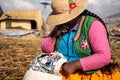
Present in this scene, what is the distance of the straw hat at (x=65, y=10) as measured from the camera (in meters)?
2.54

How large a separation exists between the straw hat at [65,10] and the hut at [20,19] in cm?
2932

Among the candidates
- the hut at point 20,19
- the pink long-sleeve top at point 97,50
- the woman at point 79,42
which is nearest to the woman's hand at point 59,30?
the woman at point 79,42

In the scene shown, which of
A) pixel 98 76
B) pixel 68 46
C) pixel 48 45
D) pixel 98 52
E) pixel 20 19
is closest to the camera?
pixel 98 52

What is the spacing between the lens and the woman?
97.3 inches

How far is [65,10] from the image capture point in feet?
8.52

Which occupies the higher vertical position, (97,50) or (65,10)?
(65,10)

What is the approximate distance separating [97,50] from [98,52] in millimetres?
18

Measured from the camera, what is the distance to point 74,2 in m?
2.61

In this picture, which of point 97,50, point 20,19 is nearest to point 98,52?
point 97,50

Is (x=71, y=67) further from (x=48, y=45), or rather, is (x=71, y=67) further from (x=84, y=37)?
(x=48, y=45)

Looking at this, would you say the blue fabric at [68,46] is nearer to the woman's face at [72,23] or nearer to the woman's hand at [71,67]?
the woman's face at [72,23]

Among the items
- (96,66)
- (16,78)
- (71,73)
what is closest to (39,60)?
(71,73)

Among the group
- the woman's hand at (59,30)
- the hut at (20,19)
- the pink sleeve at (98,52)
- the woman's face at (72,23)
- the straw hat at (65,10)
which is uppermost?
the hut at (20,19)

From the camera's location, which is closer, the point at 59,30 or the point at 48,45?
the point at 59,30
